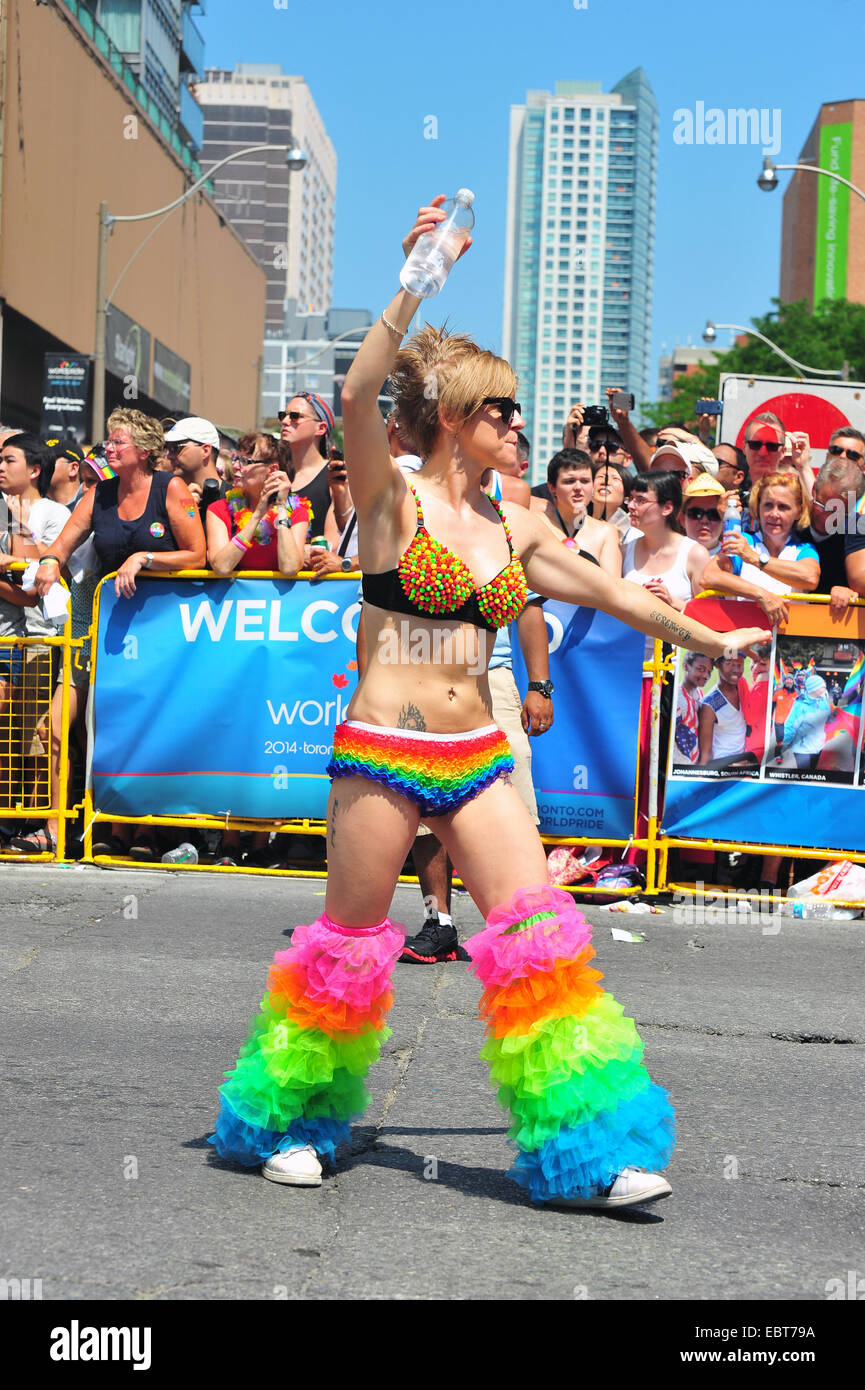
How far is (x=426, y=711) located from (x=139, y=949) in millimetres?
3345

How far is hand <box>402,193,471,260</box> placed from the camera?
3.60 m

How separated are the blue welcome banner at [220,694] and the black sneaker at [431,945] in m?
1.99

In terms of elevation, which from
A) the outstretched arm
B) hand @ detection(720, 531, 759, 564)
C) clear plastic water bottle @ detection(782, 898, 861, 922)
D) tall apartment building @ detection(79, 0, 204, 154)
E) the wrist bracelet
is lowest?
clear plastic water bottle @ detection(782, 898, 861, 922)

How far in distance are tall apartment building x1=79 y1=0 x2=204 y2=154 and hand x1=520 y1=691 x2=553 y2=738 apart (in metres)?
36.4

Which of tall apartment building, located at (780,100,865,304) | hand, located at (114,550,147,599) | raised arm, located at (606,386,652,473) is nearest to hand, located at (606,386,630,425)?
raised arm, located at (606,386,652,473)

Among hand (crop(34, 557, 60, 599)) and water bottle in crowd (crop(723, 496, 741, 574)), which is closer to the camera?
water bottle in crowd (crop(723, 496, 741, 574))

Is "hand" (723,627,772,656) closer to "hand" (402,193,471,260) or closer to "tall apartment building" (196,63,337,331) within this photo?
"hand" (402,193,471,260)

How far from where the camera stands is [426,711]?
13.0ft

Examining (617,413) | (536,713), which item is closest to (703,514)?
(617,413)

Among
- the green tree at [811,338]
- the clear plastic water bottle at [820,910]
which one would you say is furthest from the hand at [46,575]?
the green tree at [811,338]

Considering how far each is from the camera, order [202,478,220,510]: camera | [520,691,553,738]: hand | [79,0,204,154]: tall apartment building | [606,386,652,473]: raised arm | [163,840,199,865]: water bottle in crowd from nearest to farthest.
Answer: [520,691,553,738]: hand, [163,840,199,865]: water bottle in crowd, [202,478,220,510]: camera, [606,386,652,473]: raised arm, [79,0,204,154]: tall apartment building

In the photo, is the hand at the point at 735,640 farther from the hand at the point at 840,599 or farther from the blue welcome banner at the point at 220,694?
the blue welcome banner at the point at 220,694
